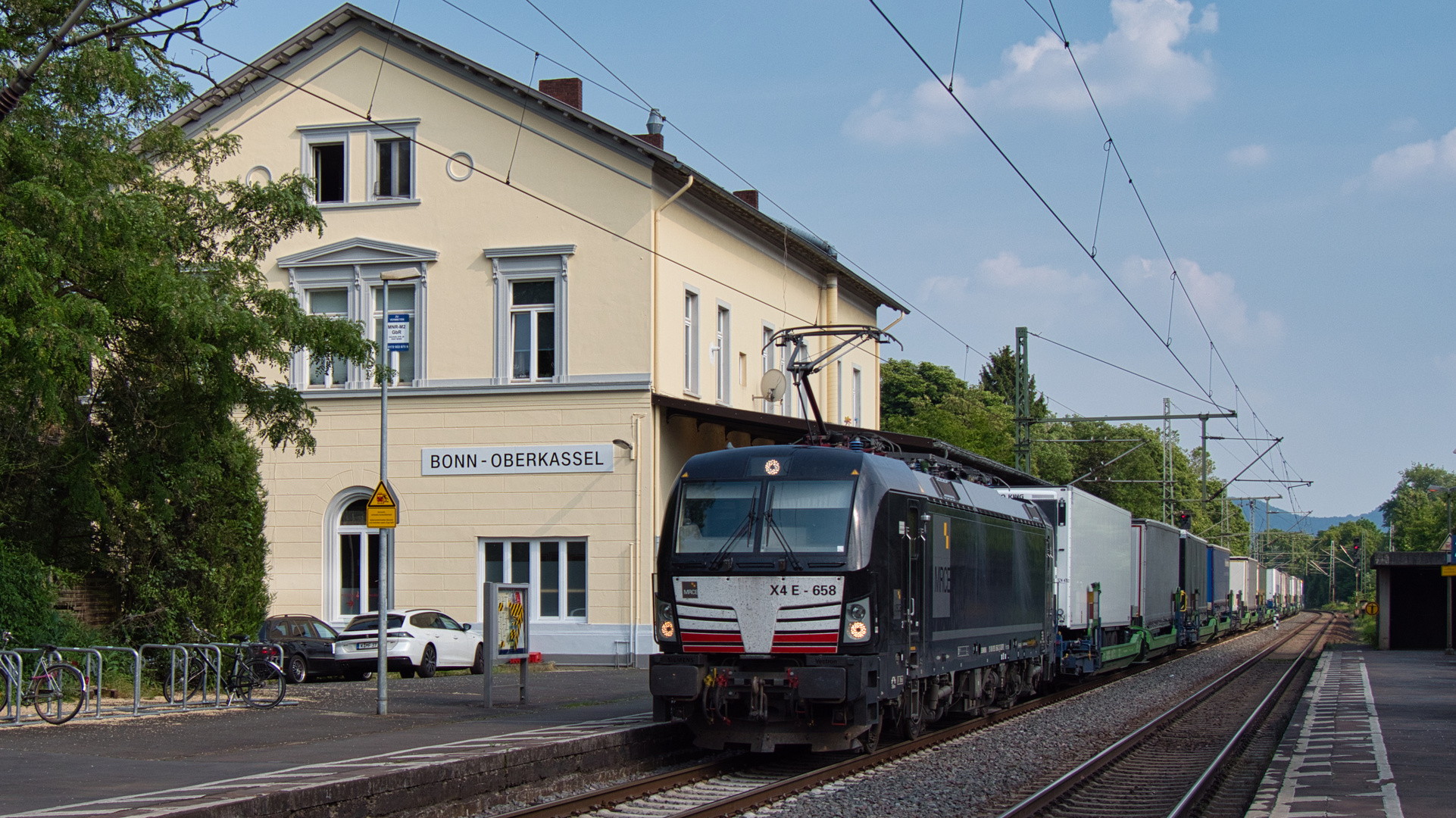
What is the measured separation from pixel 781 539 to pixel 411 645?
44.3ft

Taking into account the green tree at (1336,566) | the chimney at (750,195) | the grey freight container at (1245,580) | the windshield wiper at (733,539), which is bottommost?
the green tree at (1336,566)

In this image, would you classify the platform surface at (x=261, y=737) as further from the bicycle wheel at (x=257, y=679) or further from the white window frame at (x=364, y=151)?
the white window frame at (x=364, y=151)

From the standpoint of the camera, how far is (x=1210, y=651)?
40.9 m

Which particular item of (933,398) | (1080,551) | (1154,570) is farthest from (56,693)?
(933,398)

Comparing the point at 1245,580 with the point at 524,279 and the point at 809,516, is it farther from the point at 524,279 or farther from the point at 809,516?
the point at 809,516

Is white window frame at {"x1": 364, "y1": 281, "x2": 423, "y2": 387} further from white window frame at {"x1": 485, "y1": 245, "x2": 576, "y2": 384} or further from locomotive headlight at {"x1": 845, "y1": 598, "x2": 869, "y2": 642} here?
locomotive headlight at {"x1": 845, "y1": 598, "x2": 869, "y2": 642}

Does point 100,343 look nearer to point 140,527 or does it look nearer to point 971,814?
point 140,527

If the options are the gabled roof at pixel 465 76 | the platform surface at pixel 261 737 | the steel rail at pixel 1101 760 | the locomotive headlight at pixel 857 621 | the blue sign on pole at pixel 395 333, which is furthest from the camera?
the gabled roof at pixel 465 76

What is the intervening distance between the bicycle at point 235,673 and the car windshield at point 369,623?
5.98 m

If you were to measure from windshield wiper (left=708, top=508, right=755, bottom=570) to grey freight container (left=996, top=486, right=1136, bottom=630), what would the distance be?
9.28 m

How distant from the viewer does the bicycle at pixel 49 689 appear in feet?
49.5

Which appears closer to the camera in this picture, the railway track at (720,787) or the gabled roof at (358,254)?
the railway track at (720,787)

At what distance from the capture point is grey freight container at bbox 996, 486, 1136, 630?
23.0 m

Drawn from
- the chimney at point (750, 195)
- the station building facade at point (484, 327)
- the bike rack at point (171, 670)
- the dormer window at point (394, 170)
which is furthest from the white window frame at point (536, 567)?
the chimney at point (750, 195)
